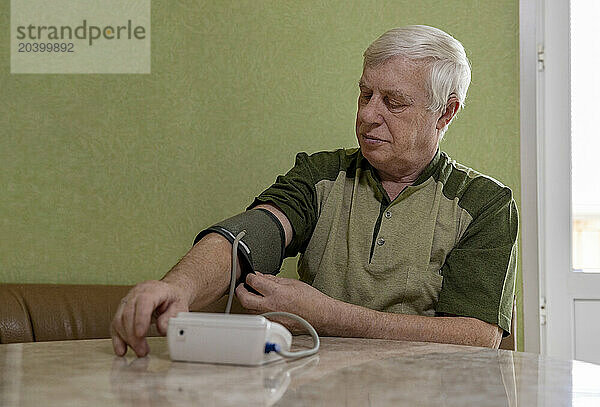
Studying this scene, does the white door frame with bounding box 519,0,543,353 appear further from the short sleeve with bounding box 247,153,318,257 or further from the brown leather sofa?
the brown leather sofa

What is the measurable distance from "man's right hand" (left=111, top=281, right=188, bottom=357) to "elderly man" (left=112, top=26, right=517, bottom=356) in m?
0.31

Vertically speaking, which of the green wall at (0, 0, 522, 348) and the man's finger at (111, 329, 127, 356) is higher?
the green wall at (0, 0, 522, 348)

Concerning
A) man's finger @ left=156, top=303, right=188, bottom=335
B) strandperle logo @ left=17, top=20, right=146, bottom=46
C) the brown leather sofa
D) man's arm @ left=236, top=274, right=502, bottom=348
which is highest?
strandperle logo @ left=17, top=20, right=146, bottom=46

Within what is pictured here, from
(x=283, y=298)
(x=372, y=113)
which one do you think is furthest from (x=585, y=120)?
(x=283, y=298)

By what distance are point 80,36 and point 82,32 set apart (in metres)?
0.01

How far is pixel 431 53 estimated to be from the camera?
70.9 inches

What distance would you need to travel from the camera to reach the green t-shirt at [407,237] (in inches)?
66.4

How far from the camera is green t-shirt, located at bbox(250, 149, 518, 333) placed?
5.53ft

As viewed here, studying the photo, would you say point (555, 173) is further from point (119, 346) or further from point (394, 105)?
point (119, 346)

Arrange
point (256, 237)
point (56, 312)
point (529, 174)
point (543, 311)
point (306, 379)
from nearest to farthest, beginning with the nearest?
point (306, 379), point (256, 237), point (56, 312), point (529, 174), point (543, 311)

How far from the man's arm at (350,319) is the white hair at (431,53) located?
540mm

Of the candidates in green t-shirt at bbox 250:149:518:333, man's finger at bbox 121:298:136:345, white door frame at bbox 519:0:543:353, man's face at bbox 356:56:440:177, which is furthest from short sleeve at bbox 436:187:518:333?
man's finger at bbox 121:298:136:345

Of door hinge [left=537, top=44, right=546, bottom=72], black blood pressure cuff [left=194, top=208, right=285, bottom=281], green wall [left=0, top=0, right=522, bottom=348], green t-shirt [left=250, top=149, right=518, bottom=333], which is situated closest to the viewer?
black blood pressure cuff [left=194, top=208, right=285, bottom=281]

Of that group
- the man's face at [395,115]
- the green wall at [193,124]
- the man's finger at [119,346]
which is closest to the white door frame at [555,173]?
the green wall at [193,124]
